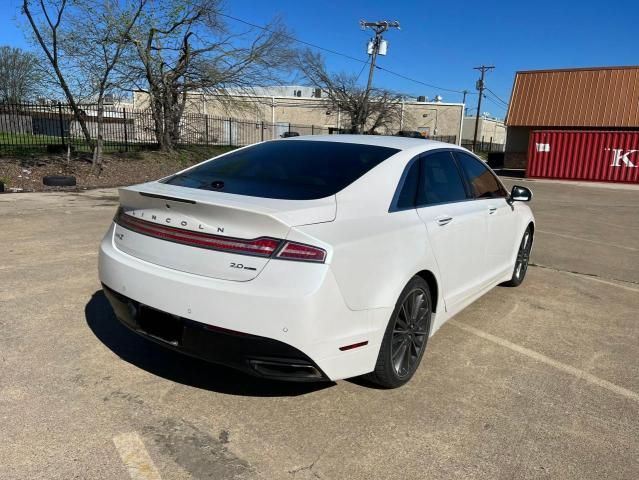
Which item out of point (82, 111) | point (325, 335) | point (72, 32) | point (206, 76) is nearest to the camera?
point (325, 335)

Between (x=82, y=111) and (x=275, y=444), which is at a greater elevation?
(x=82, y=111)

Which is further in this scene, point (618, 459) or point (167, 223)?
point (167, 223)

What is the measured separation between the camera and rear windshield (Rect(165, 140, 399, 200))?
3057 mm

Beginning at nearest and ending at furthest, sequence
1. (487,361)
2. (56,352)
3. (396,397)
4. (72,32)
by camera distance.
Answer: (396,397)
(56,352)
(487,361)
(72,32)

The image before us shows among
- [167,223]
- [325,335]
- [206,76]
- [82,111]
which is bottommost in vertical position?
[325,335]

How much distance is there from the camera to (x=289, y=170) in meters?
3.43

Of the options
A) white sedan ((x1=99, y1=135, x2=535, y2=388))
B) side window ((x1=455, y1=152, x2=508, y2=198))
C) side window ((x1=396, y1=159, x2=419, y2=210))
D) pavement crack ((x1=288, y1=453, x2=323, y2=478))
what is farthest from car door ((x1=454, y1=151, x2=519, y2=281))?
pavement crack ((x1=288, y1=453, x2=323, y2=478))

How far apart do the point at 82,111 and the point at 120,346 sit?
1465cm

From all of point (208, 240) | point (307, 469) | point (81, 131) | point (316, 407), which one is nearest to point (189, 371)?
point (316, 407)

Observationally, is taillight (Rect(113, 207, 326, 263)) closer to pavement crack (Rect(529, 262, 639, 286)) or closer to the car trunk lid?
the car trunk lid

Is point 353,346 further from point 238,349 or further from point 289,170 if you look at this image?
point 289,170

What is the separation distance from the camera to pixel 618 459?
263 centimetres

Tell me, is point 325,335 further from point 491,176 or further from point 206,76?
point 206,76

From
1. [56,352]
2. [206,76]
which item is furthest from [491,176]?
[206,76]
